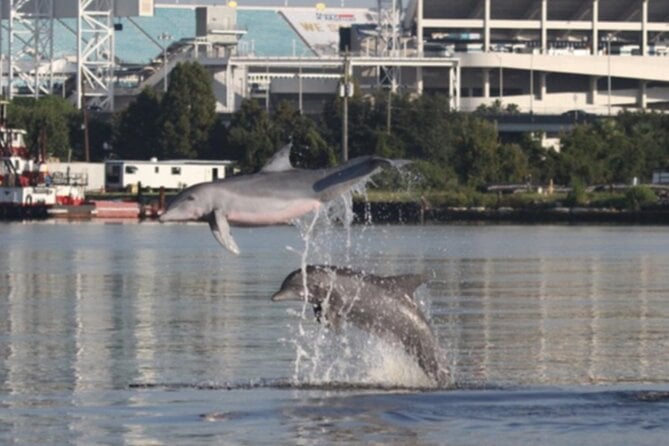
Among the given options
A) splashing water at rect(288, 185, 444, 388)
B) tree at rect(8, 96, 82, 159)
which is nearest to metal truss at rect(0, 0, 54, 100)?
tree at rect(8, 96, 82, 159)

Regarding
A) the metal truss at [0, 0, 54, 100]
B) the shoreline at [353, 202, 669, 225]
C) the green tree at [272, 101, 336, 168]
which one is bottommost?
the shoreline at [353, 202, 669, 225]

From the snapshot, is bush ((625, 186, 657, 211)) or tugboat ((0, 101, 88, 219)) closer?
bush ((625, 186, 657, 211))

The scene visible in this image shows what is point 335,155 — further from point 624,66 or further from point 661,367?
point 661,367

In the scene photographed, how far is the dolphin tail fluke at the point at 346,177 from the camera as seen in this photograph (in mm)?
25062

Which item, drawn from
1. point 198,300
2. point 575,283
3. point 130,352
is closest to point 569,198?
point 575,283

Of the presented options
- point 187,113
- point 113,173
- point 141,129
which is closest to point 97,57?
point 141,129

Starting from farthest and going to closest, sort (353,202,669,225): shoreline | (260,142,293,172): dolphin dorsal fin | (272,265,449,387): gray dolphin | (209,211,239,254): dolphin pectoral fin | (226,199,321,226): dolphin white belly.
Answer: (353,202,669,225): shoreline < (272,265,449,387): gray dolphin < (260,142,293,172): dolphin dorsal fin < (226,199,321,226): dolphin white belly < (209,211,239,254): dolphin pectoral fin

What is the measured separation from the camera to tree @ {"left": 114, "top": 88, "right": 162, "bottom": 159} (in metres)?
163

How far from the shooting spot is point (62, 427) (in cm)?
2709

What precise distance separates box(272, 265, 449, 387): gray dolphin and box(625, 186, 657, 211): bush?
98808mm

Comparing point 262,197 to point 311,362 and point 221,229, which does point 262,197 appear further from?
point 311,362

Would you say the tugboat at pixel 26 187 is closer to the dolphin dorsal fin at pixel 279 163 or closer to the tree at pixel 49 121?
the tree at pixel 49 121

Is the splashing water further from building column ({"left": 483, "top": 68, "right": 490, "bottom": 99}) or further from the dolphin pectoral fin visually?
building column ({"left": 483, "top": 68, "right": 490, "bottom": 99})

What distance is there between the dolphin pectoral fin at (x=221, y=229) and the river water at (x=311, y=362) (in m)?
1.51
